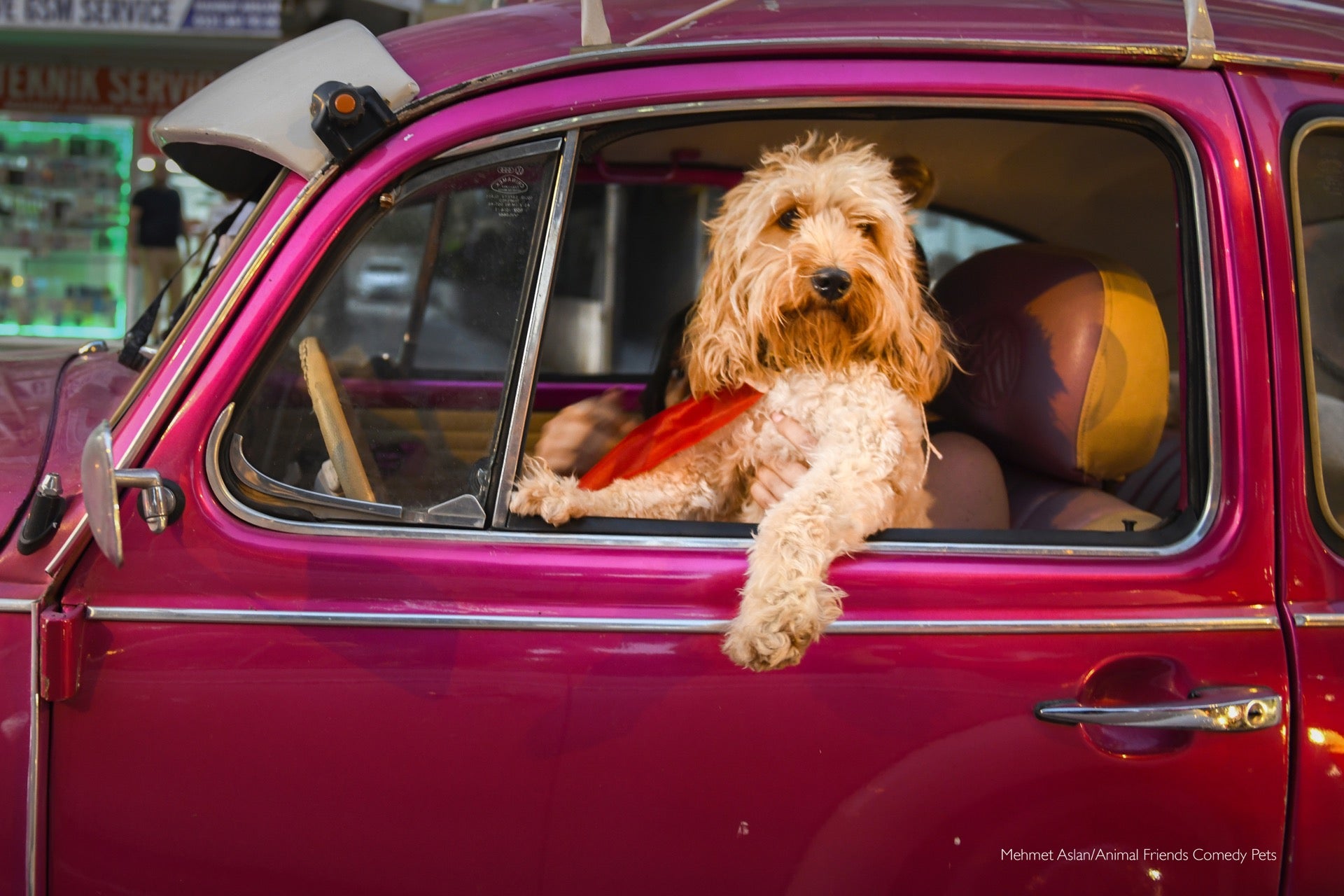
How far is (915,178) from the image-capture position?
2221mm

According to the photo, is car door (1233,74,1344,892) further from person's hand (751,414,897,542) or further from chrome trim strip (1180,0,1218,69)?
person's hand (751,414,897,542)

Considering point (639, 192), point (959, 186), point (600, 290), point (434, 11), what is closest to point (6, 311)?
point (434, 11)

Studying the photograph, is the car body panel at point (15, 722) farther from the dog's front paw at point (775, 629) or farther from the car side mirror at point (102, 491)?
the dog's front paw at point (775, 629)

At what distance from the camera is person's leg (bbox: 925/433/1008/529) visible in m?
2.09

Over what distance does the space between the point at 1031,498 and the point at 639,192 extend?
2.07 meters

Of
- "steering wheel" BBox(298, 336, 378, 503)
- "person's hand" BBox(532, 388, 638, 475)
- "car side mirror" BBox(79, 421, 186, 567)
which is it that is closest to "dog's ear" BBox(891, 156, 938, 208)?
"person's hand" BBox(532, 388, 638, 475)

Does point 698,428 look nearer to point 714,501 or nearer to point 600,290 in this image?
point 714,501

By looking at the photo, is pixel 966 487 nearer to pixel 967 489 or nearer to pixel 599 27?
pixel 967 489

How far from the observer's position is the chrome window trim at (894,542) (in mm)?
1497

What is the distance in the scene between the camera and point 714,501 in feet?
6.65

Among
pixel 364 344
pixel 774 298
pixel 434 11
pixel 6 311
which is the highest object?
pixel 434 11

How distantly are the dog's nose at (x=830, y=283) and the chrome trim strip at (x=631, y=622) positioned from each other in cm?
68

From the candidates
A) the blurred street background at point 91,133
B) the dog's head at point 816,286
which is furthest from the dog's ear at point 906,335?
the blurred street background at point 91,133

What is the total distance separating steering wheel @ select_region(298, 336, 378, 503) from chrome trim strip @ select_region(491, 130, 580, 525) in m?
0.24
